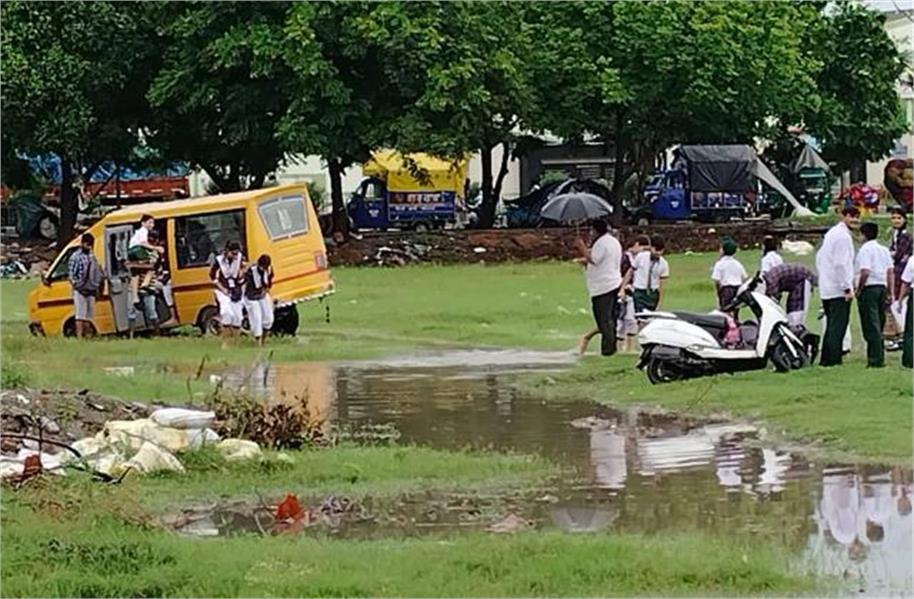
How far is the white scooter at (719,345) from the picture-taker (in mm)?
16781

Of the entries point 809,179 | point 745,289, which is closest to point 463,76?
point 809,179

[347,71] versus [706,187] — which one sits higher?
[347,71]

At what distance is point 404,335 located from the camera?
25.2 metres

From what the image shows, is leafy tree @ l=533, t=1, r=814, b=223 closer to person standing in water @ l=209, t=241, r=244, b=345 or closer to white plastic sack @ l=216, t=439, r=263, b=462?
person standing in water @ l=209, t=241, r=244, b=345

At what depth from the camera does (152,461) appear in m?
11.5

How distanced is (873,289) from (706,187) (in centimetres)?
3644

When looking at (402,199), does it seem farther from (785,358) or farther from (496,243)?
(785,358)

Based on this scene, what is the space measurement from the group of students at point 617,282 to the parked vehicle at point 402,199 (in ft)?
101

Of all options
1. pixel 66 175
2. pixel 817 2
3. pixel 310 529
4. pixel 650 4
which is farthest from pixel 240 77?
pixel 310 529

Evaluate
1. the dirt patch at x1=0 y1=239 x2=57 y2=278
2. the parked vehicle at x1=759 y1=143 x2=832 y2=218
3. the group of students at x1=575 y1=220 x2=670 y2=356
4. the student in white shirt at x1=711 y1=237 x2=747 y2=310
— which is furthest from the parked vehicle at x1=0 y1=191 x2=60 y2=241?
the student in white shirt at x1=711 y1=237 x2=747 y2=310

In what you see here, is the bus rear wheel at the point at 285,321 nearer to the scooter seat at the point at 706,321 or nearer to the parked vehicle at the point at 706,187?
the scooter seat at the point at 706,321

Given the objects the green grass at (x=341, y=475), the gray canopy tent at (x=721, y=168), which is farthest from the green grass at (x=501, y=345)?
the gray canopy tent at (x=721, y=168)

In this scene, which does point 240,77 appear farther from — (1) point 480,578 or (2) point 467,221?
(1) point 480,578

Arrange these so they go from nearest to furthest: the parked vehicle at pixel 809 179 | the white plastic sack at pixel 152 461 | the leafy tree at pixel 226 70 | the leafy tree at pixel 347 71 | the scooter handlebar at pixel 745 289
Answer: the white plastic sack at pixel 152 461 < the scooter handlebar at pixel 745 289 < the leafy tree at pixel 347 71 < the leafy tree at pixel 226 70 < the parked vehicle at pixel 809 179
